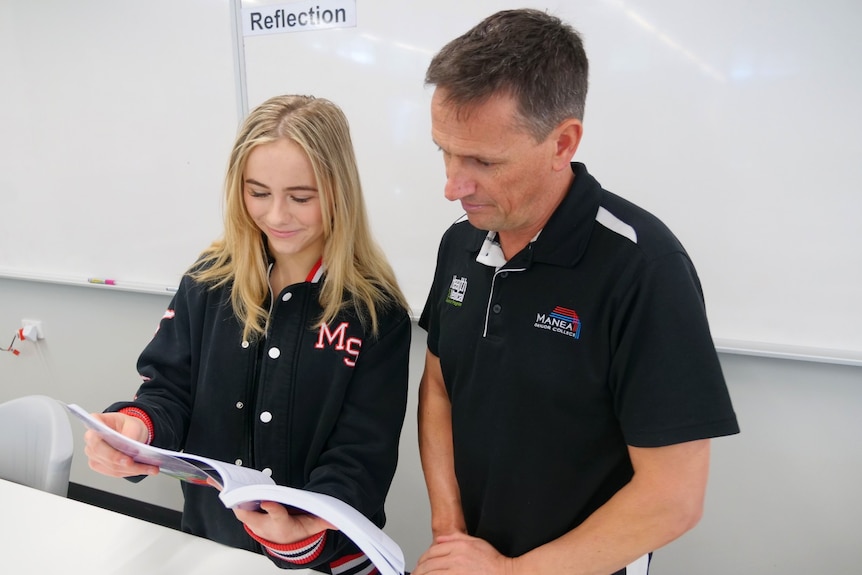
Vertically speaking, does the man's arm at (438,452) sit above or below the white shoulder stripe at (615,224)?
below

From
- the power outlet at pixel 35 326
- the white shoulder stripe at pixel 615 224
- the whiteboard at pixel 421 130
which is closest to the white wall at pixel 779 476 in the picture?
the whiteboard at pixel 421 130

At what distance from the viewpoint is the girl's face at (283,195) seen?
110 cm

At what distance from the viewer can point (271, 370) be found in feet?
3.94

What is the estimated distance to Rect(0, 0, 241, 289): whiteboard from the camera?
7.06ft

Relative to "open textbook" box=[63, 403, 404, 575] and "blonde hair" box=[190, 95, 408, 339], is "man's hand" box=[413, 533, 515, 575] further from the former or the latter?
"blonde hair" box=[190, 95, 408, 339]

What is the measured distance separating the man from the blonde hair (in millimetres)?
234

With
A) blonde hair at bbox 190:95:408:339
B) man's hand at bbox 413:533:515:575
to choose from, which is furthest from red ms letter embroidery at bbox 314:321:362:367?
man's hand at bbox 413:533:515:575

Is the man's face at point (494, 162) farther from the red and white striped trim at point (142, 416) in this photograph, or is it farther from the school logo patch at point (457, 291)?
the red and white striped trim at point (142, 416)

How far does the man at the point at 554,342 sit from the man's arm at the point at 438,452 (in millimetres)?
31

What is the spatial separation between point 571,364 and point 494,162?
362 mm

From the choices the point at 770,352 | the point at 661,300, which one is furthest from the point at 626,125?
the point at 661,300

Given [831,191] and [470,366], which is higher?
[831,191]

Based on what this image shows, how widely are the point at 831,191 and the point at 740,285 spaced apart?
351 mm

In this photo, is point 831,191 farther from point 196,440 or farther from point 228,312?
point 196,440
